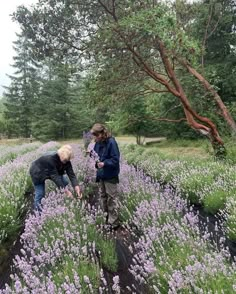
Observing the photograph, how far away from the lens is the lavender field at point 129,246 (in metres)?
3.12

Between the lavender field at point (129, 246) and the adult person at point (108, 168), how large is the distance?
0.83 ft

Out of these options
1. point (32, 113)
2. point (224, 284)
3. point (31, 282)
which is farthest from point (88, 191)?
point (32, 113)

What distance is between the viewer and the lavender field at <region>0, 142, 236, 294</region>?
312 cm

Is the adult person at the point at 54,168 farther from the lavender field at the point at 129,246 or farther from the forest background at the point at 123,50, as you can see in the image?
the forest background at the point at 123,50

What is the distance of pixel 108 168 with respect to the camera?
19.8 ft

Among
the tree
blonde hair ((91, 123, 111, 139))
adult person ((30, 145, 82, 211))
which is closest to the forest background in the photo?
blonde hair ((91, 123, 111, 139))

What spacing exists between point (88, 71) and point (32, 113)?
3522 cm

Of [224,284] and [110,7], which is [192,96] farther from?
[224,284]

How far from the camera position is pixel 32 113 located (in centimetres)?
4572

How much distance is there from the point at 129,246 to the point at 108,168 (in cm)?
191

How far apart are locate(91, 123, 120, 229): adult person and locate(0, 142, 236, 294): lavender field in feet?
0.83

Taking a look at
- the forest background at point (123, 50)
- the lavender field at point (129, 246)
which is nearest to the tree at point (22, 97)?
the forest background at point (123, 50)

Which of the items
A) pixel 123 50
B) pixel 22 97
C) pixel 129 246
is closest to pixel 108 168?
pixel 129 246

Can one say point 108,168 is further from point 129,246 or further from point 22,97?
point 22,97
